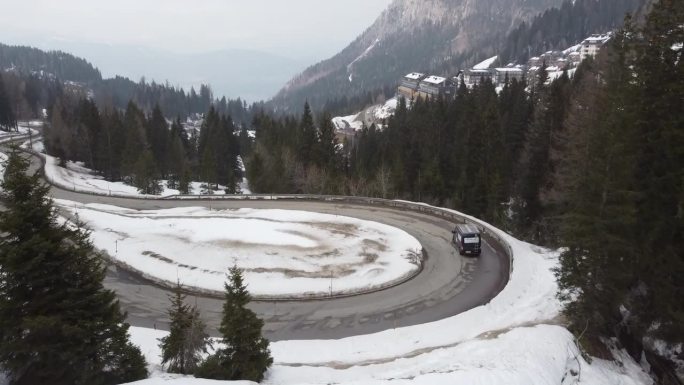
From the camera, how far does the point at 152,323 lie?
22.9 m

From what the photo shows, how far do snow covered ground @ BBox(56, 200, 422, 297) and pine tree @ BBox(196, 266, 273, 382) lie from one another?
1063 cm

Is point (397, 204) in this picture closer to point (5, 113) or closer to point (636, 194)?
point (636, 194)

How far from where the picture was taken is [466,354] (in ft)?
52.8

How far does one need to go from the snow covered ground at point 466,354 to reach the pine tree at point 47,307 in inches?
75.8

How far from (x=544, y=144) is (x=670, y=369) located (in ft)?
83.7

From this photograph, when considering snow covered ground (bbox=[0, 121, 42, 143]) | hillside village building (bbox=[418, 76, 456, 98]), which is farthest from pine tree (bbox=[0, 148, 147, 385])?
hillside village building (bbox=[418, 76, 456, 98])

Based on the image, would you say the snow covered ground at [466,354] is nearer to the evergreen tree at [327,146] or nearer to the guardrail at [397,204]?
the guardrail at [397,204]

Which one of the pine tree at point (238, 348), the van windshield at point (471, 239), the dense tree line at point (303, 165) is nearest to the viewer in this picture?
the pine tree at point (238, 348)

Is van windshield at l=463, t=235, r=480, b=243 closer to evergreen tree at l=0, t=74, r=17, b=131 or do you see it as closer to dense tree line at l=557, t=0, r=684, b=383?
dense tree line at l=557, t=0, r=684, b=383

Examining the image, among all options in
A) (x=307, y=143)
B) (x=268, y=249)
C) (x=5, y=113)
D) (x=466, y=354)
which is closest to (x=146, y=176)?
(x=307, y=143)

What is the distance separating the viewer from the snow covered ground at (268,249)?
86.9ft

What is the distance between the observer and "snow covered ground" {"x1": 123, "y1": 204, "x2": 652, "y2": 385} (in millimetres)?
14305

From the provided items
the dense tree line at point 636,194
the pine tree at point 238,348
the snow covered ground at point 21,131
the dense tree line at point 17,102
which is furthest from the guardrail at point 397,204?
the dense tree line at point 17,102

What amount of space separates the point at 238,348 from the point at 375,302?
36.8 ft
